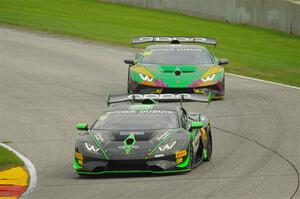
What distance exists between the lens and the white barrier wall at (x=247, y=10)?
1576 inches

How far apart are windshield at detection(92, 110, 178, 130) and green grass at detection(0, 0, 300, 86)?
12.8 meters

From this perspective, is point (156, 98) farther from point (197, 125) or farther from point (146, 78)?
point (146, 78)

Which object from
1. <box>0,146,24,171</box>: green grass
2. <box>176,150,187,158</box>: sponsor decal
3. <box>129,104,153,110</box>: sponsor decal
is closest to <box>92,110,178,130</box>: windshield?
<box>129,104,153,110</box>: sponsor decal

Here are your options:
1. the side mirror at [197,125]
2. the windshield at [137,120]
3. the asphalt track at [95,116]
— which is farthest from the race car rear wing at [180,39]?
the side mirror at [197,125]

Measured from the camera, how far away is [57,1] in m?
52.2

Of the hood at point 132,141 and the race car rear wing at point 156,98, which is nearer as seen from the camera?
the hood at point 132,141

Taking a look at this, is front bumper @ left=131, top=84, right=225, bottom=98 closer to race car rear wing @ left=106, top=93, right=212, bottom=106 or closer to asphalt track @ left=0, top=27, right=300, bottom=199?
asphalt track @ left=0, top=27, right=300, bottom=199

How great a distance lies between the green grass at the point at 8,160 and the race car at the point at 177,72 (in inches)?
279

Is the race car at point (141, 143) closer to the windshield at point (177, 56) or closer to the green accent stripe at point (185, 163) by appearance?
the green accent stripe at point (185, 163)

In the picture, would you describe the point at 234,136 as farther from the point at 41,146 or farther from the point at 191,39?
the point at 191,39

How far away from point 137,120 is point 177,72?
866 centimetres

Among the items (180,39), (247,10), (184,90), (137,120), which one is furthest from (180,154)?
(247,10)

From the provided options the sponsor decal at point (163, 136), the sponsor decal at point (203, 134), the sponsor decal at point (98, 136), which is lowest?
the sponsor decal at point (203, 134)

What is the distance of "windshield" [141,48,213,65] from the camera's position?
25875 millimetres
